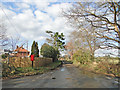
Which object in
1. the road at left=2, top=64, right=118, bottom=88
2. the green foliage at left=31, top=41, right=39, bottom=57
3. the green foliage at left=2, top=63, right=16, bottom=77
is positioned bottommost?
the road at left=2, top=64, right=118, bottom=88

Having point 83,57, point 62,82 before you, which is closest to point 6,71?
point 62,82

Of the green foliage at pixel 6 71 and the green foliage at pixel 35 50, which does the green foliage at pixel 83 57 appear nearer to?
the green foliage at pixel 6 71

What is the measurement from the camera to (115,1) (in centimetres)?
941

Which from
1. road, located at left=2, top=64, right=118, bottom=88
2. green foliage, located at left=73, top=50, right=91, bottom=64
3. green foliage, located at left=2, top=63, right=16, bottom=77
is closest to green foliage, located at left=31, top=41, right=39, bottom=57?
green foliage, located at left=73, top=50, right=91, bottom=64

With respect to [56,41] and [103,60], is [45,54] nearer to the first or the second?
[56,41]

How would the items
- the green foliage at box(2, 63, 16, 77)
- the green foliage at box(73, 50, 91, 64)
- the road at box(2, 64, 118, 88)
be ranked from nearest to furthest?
the road at box(2, 64, 118, 88), the green foliage at box(2, 63, 16, 77), the green foliage at box(73, 50, 91, 64)

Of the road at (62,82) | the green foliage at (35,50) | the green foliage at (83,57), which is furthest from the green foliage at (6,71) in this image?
the green foliage at (35,50)

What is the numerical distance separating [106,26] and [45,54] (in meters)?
21.2

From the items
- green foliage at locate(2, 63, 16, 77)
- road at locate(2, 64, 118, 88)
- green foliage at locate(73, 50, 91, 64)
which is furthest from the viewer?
green foliage at locate(73, 50, 91, 64)

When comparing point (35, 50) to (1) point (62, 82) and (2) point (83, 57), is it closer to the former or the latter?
(2) point (83, 57)

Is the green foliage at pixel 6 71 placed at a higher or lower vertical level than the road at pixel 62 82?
higher

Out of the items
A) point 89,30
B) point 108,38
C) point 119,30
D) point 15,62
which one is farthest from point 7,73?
point 119,30

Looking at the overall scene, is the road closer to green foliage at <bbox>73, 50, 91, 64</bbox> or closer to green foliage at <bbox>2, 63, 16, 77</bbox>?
green foliage at <bbox>2, 63, 16, 77</bbox>

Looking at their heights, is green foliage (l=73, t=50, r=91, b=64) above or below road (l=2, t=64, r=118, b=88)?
above
